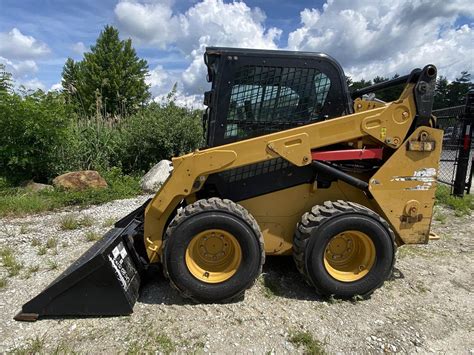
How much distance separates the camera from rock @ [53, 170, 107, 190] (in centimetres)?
838

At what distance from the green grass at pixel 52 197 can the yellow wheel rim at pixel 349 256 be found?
5275mm

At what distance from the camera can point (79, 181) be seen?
8.48 m

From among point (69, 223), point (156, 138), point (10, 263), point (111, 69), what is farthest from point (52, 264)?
point (111, 69)

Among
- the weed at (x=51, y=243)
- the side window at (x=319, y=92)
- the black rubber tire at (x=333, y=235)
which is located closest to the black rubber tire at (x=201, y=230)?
the black rubber tire at (x=333, y=235)

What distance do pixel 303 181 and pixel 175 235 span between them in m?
1.43

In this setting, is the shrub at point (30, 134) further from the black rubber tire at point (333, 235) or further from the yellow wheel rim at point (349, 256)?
the yellow wheel rim at point (349, 256)

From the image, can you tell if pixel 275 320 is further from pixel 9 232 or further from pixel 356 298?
pixel 9 232

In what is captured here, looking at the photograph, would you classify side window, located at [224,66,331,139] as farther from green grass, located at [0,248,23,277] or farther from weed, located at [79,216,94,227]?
weed, located at [79,216,94,227]

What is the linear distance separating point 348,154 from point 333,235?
0.84m

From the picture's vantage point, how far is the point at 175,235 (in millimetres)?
3531

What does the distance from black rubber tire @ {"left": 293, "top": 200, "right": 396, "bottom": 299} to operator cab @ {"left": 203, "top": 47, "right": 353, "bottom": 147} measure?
993 mm

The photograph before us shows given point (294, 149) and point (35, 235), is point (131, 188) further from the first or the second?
point (294, 149)

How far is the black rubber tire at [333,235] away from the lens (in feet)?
11.8

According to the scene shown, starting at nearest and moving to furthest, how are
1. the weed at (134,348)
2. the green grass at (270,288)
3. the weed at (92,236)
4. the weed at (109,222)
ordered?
the weed at (134,348), the green grass at (270,288), the weed at (92,236), the weed at (109,222)
